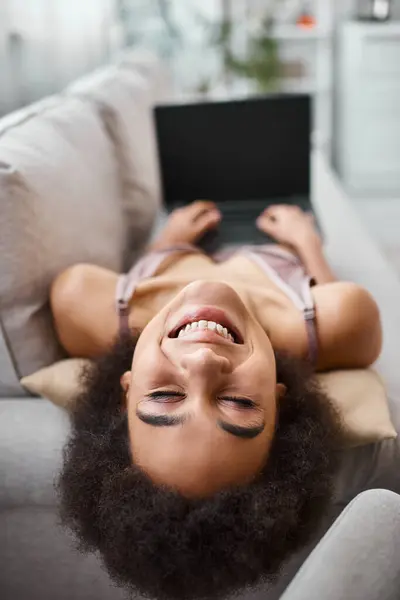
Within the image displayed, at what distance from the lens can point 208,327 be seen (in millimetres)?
1034

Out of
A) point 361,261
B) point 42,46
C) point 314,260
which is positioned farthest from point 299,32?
point 314,260

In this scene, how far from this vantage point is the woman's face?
89 centimetres

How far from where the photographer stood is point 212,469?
2.89 ft

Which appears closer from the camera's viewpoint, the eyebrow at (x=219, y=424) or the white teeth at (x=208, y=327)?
the eyebrow at (x=219, y=424)

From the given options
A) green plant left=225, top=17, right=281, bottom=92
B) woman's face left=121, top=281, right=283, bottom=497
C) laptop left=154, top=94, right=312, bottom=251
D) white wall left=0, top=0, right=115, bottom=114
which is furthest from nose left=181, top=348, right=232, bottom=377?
green plant left=225, top=17, right=281, bottom=92

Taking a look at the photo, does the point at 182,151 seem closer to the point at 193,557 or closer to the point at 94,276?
the point at 94,276

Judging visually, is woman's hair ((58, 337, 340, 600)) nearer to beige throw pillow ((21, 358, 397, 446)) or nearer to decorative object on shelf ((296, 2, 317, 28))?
beige throw pillow ((21, 358, 397, 446))

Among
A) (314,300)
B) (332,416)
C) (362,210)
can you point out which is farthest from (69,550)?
(362,210)

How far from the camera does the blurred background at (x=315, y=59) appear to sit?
3951 millimetres

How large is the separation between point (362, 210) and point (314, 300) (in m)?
2.92

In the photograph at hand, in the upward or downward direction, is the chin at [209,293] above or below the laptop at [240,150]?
above

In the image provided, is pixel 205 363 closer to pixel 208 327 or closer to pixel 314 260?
pixel 208 327

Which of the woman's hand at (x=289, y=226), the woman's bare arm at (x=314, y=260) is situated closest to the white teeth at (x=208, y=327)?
the woman's bare arm at (x=314, y=260)

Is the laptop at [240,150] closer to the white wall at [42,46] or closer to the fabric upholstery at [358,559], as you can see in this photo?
the white wall at [42,46]
